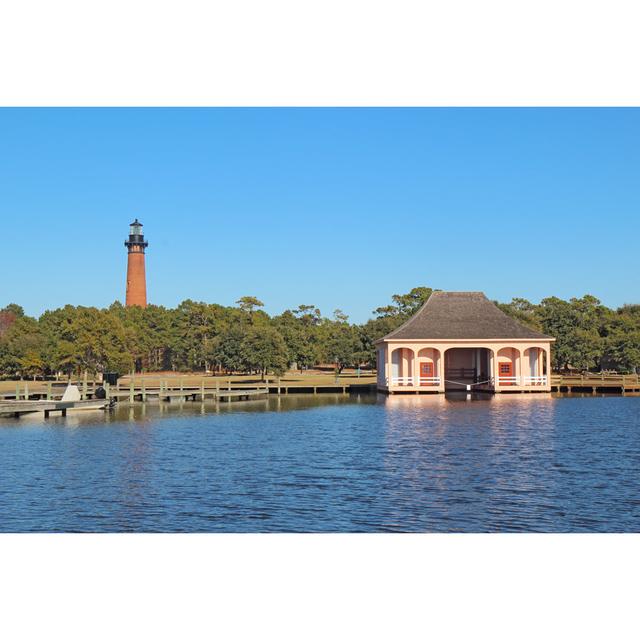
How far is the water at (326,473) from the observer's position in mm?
16391

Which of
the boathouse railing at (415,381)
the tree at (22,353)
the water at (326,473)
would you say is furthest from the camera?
the tree at (22,353)

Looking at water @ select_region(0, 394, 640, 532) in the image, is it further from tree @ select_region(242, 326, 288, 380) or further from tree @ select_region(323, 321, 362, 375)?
tree @ select_region(323, 321, 362, 375)

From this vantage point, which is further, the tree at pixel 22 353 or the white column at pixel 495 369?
the tree at pixel 22 353

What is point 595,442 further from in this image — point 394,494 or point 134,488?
point 134,488

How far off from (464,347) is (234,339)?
26.6 m

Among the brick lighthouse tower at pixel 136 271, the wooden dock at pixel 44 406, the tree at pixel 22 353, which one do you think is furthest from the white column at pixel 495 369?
the brick lighthouse tower at pixel 136 271

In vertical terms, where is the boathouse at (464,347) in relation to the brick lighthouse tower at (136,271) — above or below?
below

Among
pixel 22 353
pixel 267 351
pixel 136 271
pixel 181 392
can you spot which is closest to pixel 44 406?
pixel 181 392

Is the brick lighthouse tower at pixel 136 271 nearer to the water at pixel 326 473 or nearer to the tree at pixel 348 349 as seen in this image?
the tree at pixel 348 349

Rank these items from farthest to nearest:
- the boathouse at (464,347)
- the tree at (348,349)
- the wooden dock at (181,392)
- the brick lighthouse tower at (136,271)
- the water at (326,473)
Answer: the brick lighthouse tower at (136,271), the tree at (348,349), the boathouse at (464,347), the wooden dock at (181,392), the water at (326,473)

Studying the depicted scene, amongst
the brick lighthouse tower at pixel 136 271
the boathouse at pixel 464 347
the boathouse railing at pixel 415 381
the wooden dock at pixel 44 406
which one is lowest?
the wooden dock at pixel 44 406

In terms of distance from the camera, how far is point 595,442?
90.8ft

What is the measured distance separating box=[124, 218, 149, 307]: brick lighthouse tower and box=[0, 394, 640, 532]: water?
6818 cm
